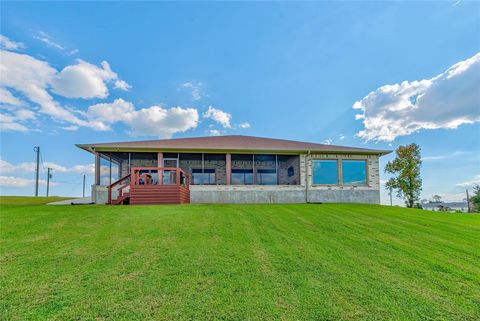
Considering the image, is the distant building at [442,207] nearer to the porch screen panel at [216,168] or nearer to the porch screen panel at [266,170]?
the porch screen panel at [266,170]

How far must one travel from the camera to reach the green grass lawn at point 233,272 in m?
3.34

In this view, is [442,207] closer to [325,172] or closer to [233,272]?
[325,172]

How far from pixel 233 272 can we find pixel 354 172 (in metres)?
14.3

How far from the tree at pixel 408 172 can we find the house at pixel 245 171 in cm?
1104

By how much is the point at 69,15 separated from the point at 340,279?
14.1m

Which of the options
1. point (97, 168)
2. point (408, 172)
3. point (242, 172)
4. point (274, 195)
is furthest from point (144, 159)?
point (408, 172)

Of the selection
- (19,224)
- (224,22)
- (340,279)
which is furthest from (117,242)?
(224,22)

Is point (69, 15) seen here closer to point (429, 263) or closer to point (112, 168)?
point (112, 168)

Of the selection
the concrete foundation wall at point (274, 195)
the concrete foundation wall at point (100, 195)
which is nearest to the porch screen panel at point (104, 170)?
the concrete foundation wall at point (100, 195)

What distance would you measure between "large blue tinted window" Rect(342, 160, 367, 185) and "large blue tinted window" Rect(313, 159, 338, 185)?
602 millimetres

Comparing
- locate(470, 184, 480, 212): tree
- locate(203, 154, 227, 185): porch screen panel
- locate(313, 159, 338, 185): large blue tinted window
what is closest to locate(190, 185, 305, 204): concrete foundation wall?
locate(313, 159, 338, 185): large blue tinted window

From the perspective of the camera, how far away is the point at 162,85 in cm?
1667

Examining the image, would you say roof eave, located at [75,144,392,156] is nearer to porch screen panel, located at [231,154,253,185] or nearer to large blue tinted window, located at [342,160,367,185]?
large blue tinted window, located at [342,160,367,185]

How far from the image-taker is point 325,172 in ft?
53.2
